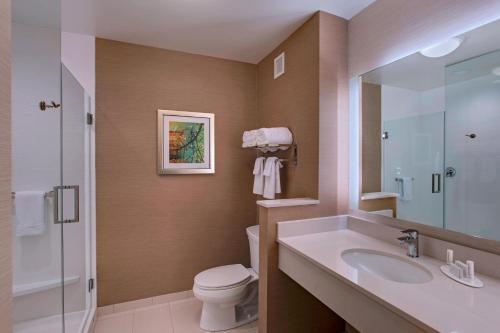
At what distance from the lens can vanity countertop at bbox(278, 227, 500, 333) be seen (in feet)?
2.46

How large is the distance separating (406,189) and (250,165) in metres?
1.45

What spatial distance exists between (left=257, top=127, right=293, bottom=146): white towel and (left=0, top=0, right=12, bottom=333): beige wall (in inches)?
58.5

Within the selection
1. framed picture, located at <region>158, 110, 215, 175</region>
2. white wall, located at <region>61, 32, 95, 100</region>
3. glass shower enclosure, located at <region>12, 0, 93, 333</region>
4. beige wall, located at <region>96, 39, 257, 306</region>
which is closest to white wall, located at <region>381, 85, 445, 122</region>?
beige wall, located at <region>96, 39, 257, 306</region>

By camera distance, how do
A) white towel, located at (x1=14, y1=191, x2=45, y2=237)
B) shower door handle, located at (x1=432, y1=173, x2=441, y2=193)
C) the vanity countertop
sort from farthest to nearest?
white towel, located at (x1=14, y1=191, x2=45, y2=237) → shower door handle, located at (x1=432, y1=173, x2=441, y2=193) → the vanity countertop

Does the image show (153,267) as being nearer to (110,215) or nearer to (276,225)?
(110,215)

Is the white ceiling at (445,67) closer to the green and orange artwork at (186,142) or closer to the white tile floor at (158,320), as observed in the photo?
the green and orange artwork at (186,142)

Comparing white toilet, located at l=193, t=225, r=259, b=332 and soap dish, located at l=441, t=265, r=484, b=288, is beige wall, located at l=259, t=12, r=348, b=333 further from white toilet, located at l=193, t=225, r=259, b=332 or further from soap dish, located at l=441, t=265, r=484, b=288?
soap dish, located at l=441, t=265, r=484, b=288

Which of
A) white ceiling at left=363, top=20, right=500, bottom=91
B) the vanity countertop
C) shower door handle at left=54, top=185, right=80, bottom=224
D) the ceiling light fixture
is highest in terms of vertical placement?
the ceiling light fixture

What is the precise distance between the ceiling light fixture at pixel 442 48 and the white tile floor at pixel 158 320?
7.32ft

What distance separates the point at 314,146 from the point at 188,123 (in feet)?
4.01

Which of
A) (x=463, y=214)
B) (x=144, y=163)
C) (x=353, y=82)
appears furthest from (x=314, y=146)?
(x=144, y=163)

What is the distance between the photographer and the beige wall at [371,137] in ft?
5.49

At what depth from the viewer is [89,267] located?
6.45ft

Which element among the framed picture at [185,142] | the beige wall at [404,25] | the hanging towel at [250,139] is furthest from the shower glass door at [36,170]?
the beige wall at [404,25]
